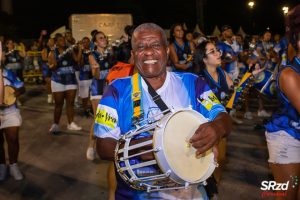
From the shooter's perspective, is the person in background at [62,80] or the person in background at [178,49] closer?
the person in background at [178,49]

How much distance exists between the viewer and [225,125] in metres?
2.24

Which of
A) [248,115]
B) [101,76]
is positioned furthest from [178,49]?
[248,115]

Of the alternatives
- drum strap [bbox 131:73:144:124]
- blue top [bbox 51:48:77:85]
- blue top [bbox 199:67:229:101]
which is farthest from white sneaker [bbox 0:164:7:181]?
drum strap [bbox 131:73:144:124]

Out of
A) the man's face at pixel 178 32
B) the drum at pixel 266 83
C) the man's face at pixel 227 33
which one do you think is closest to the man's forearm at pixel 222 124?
the drum at pixel 266 83

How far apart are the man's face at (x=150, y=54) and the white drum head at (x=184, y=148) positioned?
1.25ft

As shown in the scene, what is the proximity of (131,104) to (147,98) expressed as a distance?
0.10 metres

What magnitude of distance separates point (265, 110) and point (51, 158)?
5282 millimetres

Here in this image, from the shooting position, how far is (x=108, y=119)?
2.29m

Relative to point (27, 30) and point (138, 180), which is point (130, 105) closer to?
point (138, 180)

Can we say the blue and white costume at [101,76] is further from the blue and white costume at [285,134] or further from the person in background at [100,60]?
the blue and white costume at [285,134]

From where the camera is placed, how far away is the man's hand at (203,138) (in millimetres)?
2037

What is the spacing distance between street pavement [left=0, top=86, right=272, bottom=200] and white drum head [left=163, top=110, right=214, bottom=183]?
2794 mm

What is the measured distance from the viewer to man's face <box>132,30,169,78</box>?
2361mm

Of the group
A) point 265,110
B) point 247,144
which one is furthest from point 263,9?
point 247,144
